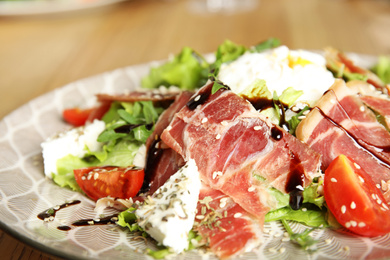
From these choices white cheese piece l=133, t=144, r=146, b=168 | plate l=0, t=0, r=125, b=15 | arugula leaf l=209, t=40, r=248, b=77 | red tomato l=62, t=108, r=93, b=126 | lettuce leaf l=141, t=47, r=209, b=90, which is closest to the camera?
white cheese piece l=133, t=144, r=146, b=168

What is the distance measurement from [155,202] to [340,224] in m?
1.07

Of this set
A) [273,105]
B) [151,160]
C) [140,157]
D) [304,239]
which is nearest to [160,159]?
[151,160]

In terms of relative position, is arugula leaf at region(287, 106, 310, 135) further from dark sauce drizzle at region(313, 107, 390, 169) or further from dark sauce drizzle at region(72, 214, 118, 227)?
dark sauce drizzle at region(72, 214, 118, 227)

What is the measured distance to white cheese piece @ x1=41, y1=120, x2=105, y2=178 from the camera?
3.07 metres

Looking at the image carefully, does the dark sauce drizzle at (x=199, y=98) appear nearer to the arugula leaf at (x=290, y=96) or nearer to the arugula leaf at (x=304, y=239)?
the arugula leaf at (x=290, y=96)

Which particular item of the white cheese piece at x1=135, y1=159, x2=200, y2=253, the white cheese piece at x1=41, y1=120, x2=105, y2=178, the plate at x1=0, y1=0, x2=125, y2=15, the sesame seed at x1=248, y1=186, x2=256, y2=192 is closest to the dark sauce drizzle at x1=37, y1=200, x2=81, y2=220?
the white cheese piece at x1=41, y1=120, x2=105, y2=178

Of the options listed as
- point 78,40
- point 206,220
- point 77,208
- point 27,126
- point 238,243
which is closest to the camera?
point 238,243

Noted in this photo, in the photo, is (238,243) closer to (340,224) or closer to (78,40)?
(340,224)

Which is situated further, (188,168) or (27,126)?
(27,126)

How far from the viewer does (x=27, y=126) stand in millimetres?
3588

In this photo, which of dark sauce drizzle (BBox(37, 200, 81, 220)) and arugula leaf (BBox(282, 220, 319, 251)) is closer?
arugula leaf (BBox(282, 220, 319, 251))

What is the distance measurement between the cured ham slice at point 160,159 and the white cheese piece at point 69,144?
19.5 inches

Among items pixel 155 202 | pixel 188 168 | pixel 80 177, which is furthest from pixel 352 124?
pixel 80 177

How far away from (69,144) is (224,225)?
4.54ft
